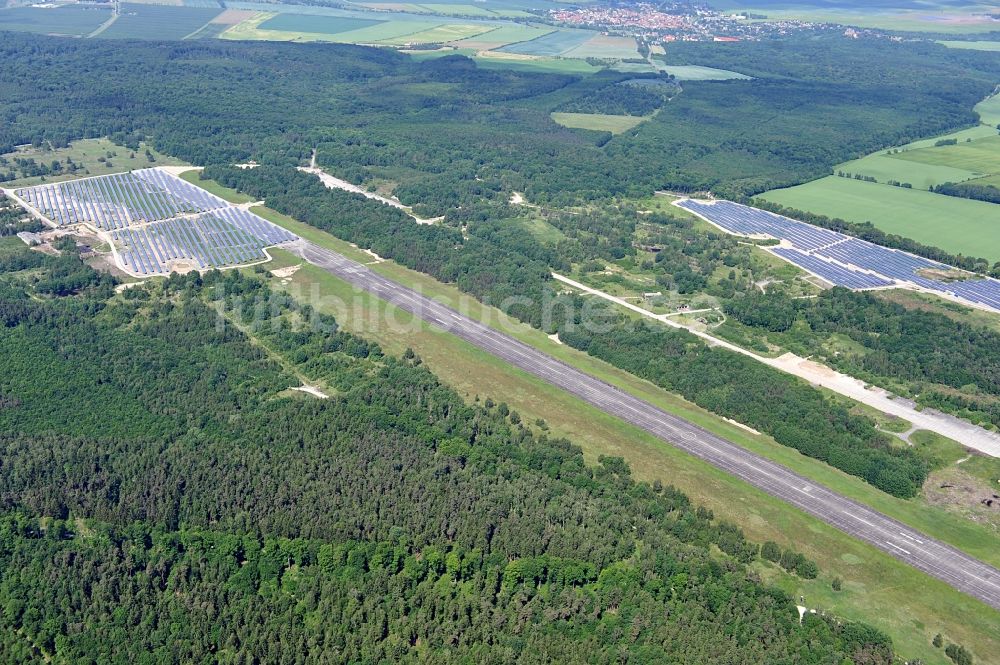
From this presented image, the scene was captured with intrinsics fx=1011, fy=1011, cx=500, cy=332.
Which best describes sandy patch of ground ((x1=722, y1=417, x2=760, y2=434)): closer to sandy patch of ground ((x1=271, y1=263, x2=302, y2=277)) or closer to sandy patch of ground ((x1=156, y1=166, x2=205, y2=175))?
sandy patch of ground ((x1=271, y1=263, x2=302, y2=277))

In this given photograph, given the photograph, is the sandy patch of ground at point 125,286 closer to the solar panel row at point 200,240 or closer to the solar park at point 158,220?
the solar park at point 158,220

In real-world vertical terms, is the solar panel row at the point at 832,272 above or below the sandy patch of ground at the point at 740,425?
above

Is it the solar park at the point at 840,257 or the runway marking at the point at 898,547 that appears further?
the solar park at the point at 840,257

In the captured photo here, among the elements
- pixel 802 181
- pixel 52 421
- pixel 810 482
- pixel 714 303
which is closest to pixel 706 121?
pixel 802 181

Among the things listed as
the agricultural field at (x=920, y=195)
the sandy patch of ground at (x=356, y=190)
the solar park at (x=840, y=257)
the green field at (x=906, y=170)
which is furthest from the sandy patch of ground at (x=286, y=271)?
the green field at (x=906, y=170)

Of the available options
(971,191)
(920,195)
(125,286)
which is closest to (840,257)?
(920,195)

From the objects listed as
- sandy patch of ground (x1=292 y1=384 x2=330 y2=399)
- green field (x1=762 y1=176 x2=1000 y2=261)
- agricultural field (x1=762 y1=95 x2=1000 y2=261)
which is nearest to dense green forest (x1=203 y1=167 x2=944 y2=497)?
green field (x1=762 y1=176 x2=1000 y2=261)
